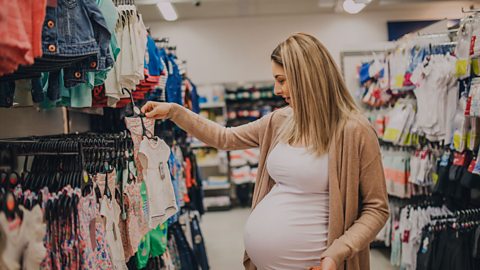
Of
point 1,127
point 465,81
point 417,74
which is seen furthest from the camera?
point 417,74

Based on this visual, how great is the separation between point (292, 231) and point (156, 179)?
74 cm

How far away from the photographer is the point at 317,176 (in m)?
1.73

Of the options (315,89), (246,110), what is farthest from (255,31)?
(315,89)

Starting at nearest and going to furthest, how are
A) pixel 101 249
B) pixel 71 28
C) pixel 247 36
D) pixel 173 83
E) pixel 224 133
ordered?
pixel 71 28
pixel 101 249
pixel 224 133
pixel 173 83
pixel 247 36

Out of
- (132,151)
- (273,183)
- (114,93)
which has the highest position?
(114,93)

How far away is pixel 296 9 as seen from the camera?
8.73 metres

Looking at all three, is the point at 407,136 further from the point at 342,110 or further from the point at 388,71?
the point at 342,110

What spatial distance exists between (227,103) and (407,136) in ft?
14.9

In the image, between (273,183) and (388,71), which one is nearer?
(273,183)

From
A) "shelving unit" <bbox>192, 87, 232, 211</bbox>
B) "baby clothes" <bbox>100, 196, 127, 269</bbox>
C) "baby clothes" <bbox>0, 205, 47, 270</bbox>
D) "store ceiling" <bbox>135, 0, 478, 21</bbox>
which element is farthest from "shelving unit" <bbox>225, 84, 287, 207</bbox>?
"baby clothes" <bbox>0, 205, 47, 270</bbox>

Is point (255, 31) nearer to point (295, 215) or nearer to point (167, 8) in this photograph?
point (167, 8)

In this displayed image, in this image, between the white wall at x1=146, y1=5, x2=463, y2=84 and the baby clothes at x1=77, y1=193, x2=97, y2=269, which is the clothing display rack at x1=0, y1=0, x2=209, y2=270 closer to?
the baby clothes at x1=77, y1=193, x2=97, y2=269

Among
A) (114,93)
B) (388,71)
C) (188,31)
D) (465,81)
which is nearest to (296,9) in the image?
(188,31)

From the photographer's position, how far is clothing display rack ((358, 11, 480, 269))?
3.30 meters
